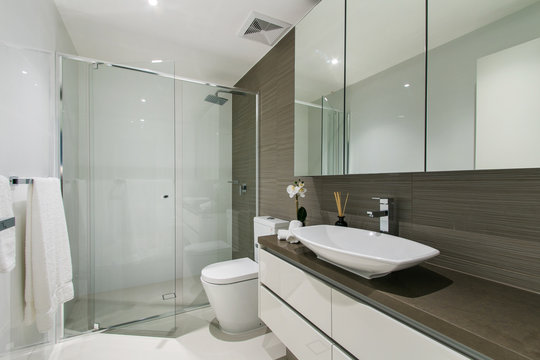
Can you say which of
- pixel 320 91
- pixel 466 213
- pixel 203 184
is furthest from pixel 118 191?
pixel 466 213

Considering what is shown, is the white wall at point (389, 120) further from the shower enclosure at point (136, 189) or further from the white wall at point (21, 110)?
the white wall at point (21, 110)

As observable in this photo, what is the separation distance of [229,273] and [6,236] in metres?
1.26

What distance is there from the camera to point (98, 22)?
6.41 ft

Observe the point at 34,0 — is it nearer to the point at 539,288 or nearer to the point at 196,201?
the point at 196,201

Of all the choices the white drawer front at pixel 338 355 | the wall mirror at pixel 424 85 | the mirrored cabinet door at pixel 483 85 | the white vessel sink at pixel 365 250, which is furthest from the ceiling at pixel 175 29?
the white drawer front at pixel 338 355

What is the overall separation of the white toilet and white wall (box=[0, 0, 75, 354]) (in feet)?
3.33

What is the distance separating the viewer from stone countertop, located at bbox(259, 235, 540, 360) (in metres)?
0.58

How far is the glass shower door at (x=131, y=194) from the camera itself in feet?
6.36

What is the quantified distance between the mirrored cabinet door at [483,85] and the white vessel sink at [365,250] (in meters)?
0.36

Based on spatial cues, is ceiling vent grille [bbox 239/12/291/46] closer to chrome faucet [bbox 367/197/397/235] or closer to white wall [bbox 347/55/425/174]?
white wall [bbox 347/55/425/174]

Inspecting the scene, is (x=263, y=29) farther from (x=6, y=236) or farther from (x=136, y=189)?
(x=6, y=236)

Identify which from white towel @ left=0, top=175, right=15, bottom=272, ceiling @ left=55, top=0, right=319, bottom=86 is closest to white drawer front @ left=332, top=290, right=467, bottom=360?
white towel @ left=0, top=175, right=15, bottom=272

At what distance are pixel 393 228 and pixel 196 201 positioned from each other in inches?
71.5

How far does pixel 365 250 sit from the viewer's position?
4.02ft
